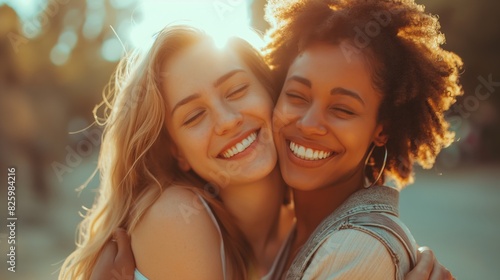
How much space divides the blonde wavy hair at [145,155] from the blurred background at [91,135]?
1.53 ft

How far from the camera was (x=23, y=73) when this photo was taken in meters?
13.0

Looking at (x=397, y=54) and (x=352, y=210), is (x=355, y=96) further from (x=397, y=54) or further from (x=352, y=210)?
(x=352, y=210)

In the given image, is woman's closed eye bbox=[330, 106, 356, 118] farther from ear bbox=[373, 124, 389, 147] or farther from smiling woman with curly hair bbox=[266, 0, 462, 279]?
ear bbox=[373, 124, 389, 147]

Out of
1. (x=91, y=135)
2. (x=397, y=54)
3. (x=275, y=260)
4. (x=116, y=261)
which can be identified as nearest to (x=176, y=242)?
(x=116, y=261)

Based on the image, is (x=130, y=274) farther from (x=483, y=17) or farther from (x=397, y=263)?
(x=483, y=17)

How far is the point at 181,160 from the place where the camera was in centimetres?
337

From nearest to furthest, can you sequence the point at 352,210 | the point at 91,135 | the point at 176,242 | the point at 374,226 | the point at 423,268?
the point at 374,226 → the point at 423,268 → the point at 352,210 → the point at 176,242 → the point at 91,135

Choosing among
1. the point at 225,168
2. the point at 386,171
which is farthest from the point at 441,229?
the point at 225,168

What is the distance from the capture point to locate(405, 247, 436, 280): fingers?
2.45 meters

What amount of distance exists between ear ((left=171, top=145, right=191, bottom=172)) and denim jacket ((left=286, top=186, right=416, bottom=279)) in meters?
0.96

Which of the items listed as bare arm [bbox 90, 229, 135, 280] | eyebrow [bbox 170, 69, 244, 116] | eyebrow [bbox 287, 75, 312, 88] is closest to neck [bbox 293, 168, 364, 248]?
eyebrow [bbox 287, 75, 312, 88]

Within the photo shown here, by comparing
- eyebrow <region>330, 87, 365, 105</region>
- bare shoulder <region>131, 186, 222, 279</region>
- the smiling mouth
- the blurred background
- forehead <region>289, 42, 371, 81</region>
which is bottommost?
→ the blurred background

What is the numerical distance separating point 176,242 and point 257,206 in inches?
27.7

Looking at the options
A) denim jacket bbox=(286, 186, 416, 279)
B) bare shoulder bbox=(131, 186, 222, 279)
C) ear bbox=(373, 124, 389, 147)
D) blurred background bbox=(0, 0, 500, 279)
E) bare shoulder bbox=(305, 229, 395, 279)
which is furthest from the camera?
blurred background bbox=(0, 0, 500, 279)
